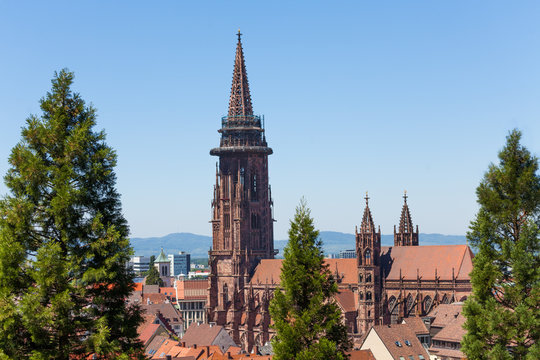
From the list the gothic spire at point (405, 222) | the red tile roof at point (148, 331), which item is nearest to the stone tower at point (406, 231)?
the gothic spire at point (405, 222)

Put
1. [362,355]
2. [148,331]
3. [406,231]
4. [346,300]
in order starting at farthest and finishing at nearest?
[406,231] < [346,300] < [148,331] < [362,355]

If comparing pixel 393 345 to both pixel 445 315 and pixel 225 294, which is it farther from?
pixel 225 294

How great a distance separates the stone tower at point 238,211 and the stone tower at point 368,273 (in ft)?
106

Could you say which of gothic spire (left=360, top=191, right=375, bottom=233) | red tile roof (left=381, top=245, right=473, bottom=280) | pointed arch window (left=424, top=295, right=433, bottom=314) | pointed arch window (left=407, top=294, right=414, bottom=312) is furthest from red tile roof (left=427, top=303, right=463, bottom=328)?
gothic spire (left=360, top=191, right=375, bottom=233)

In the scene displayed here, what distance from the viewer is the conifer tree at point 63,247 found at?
24688mm

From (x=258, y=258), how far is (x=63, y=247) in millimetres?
128332

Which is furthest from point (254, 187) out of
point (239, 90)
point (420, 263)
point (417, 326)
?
point (417, 326)

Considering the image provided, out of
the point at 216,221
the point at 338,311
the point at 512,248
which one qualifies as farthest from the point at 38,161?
the point at 216,221

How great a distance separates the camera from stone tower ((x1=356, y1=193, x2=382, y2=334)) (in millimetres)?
123812

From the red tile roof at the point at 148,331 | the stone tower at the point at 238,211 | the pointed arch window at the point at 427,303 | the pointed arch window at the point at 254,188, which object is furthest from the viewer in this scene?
the pointed arch window at the point at 254,188

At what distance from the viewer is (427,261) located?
12238 cm

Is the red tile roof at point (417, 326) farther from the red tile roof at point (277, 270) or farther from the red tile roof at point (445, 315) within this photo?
the red tile roof at point (277, 270)

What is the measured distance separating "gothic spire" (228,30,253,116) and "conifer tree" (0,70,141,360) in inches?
5054

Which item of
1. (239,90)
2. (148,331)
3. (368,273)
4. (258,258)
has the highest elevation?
(239,90)
